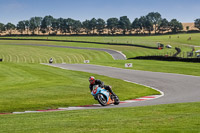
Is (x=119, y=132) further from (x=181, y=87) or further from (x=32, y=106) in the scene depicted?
(x=181, y=87)

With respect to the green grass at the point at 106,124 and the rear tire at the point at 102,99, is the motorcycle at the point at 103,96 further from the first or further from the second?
the green grass at the point at 106,124

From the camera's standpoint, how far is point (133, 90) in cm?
2097

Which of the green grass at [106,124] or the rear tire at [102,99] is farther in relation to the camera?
the rear tire at [102,99]

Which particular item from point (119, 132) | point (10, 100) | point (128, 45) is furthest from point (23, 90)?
point (128, 45)

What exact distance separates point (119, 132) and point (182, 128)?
5.42 feet

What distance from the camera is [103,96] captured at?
48.6 ft

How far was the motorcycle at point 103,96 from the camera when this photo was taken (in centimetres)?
1465

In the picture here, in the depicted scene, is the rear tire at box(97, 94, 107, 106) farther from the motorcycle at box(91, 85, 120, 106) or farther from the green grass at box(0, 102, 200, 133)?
the green grass at box(0, 102, 200, 133)

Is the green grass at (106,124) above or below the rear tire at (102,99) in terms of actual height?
above

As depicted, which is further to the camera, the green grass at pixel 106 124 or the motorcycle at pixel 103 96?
the motorcycle at pixel 103 96

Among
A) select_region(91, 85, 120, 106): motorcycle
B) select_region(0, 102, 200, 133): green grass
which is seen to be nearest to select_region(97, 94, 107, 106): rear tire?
select_region(91, 85, 120, 106): motorcycle

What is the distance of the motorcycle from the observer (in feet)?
48.1

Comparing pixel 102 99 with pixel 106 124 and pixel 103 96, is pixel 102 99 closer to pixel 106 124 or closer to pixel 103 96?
pixel 103 96

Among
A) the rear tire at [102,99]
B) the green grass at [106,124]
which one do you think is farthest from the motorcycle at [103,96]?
the green grass at [106,124]
